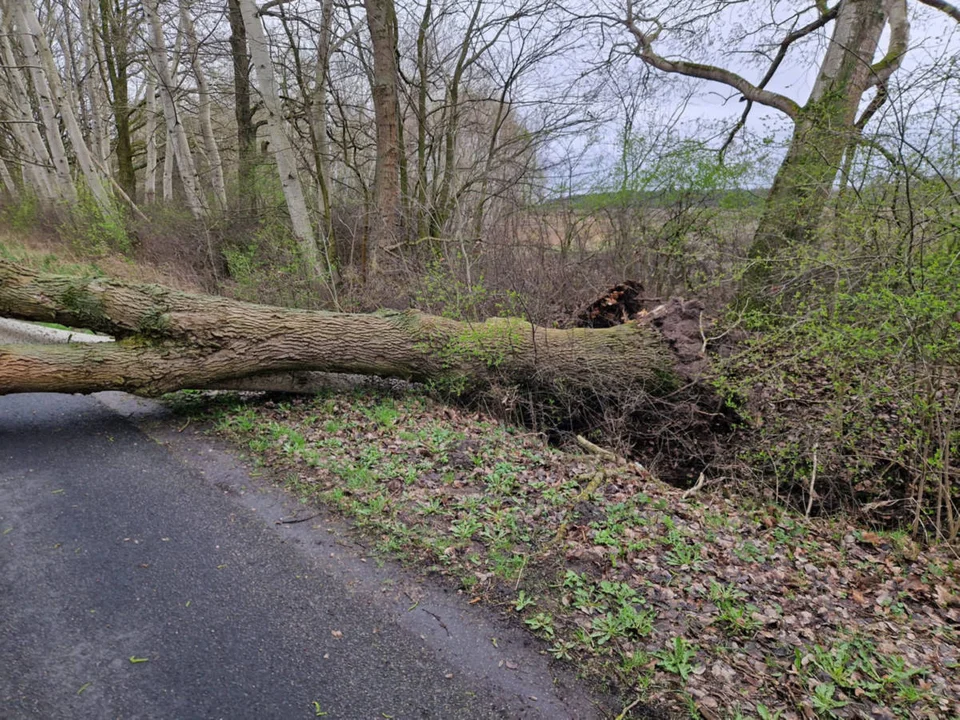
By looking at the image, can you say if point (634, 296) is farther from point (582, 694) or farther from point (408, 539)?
point (582, 694)

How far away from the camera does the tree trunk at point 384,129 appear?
877 cm

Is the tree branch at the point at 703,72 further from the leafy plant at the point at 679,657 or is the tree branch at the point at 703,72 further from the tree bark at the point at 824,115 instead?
→ the leafy plant at the point at 679,657

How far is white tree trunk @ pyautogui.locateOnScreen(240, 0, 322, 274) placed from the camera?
796 cm

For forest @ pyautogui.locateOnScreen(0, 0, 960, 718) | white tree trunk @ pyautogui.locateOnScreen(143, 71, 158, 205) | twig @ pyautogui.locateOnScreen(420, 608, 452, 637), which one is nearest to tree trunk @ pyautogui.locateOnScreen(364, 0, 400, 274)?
forest @ pyautogui.locateOnScreen(0, 0, 960, 718)

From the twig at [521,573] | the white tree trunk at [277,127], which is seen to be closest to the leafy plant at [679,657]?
the twig at [521,573]

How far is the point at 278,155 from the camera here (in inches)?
337

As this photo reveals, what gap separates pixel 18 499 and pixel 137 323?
6.78 feet

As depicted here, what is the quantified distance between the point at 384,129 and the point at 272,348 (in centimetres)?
575

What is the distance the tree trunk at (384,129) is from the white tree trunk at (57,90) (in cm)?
793

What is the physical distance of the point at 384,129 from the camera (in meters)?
9.20

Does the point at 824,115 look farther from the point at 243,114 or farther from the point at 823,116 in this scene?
the point at 243,114

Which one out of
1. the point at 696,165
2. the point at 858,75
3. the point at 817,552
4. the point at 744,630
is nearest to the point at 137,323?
the point at 744,630

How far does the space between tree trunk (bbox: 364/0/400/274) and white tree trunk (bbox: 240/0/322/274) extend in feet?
4.05

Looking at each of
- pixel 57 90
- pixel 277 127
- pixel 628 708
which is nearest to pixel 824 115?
pixel 628 708
